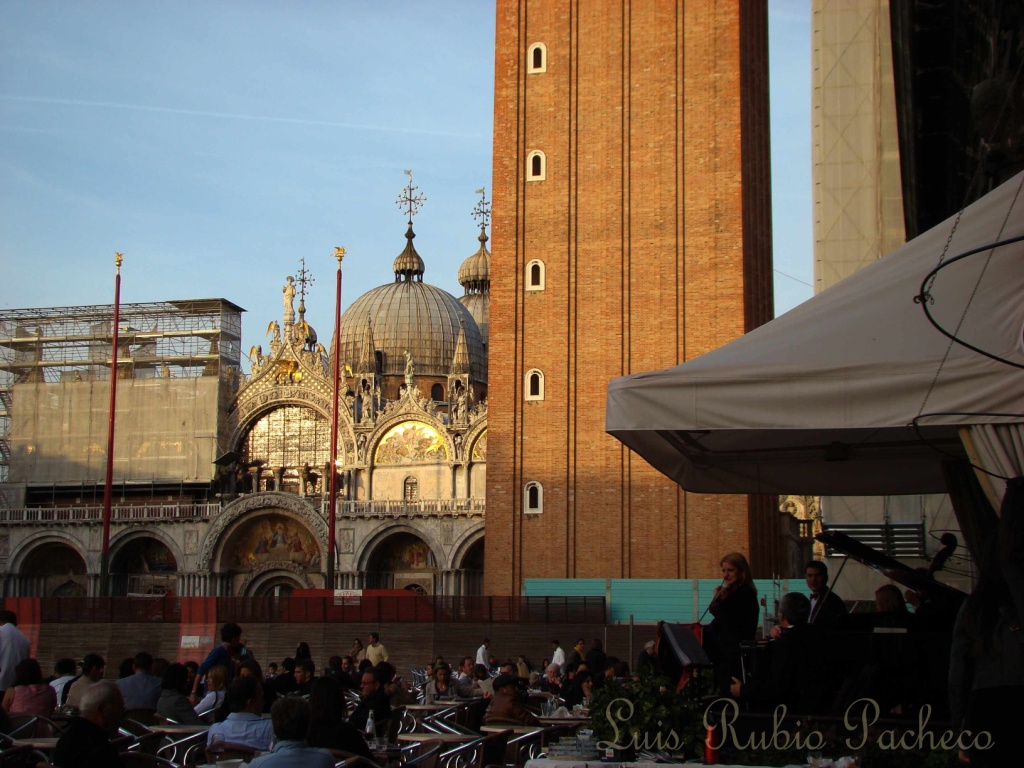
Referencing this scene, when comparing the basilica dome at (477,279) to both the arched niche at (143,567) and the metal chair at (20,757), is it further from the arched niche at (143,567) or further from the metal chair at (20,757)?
the metal chair at (20,757)

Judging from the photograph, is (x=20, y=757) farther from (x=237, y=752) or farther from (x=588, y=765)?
(x=588, y=765)

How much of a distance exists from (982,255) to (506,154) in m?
30.0

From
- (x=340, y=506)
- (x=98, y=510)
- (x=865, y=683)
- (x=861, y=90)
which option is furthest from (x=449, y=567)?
(x=865, y=683)

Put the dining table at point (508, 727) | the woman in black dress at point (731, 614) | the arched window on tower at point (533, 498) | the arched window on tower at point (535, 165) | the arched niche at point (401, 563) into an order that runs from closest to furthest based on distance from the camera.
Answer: the woman in black dress at point (731, 614), the dining table at point (508, 727), the arched window on tower at point (533, 498), the arched window on tower at point (535, 165), the arched niche at point (401, 563)

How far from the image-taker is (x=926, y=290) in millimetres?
6246

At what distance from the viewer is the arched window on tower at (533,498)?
112ft

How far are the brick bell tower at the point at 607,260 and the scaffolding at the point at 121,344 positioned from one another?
72.8 ft

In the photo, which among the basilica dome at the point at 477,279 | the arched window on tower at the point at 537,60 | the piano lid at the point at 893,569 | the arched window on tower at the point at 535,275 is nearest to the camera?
the piano lid at the point at 893,569

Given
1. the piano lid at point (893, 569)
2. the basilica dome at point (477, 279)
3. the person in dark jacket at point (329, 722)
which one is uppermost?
the basilica dome at point (477, 279)

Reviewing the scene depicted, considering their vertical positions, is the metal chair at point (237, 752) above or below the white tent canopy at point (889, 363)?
below

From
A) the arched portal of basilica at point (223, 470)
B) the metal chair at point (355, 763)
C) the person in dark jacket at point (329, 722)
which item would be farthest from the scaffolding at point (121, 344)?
the metal chair at point (355, 763)

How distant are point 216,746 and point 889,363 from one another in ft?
14.6

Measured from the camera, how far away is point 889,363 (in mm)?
6270

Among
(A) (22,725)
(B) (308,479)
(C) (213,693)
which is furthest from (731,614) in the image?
(B) (308,479)
